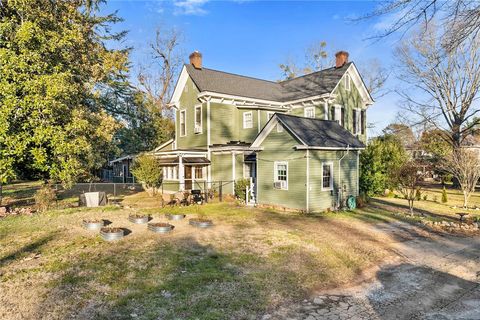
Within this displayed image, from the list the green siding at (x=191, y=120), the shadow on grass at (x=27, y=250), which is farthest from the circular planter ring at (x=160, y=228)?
the green siding at (x=191, y=120)

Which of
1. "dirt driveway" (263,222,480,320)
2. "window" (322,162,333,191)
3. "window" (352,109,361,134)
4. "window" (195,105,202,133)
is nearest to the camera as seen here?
"dirt driveway" (263,222,480,320)

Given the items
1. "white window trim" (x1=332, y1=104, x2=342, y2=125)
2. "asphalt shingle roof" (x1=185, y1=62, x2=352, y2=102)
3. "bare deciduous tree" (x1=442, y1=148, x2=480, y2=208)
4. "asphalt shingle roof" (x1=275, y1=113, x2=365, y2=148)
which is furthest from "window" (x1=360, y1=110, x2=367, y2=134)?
"asphalt shingle roof" (x1=275, y1=113, x2=365, y2=148)

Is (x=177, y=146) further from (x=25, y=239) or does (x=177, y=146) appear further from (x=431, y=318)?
(x=431, y=318)

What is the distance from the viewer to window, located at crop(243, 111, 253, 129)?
2192cm

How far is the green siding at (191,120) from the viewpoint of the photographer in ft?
70.5

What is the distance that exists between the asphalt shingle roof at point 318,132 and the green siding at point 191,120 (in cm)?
726

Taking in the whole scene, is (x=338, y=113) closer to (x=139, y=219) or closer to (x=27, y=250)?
(x=139, y=219)

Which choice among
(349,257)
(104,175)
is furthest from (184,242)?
(104,175)

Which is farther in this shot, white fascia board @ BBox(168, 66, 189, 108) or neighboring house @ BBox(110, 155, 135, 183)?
neighboring house @ BBox(110, 155, 135, 183)

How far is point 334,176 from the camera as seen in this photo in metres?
15.9

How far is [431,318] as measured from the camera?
5.30 metres

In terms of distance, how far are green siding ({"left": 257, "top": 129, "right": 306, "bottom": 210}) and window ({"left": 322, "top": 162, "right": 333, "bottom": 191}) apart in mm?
1370

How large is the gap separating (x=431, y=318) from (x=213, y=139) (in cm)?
1725

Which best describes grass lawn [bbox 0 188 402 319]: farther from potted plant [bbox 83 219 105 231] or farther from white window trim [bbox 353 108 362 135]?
white window trim [bbox 353 108 362 135]
